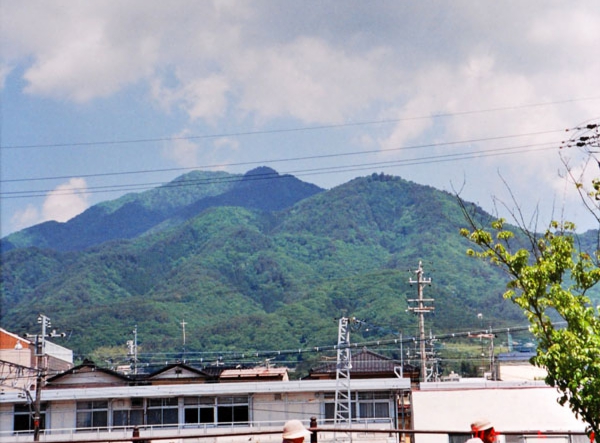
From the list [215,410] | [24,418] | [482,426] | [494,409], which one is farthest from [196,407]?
[482,426]

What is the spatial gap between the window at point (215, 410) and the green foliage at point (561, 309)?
22.3 metres

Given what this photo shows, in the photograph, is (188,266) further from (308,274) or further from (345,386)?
(345,386)

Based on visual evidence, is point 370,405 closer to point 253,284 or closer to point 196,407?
point 196,407

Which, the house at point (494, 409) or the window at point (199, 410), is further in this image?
the window at point (199, 410)

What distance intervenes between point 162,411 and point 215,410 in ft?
7.30

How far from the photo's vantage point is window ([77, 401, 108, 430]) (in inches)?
1230

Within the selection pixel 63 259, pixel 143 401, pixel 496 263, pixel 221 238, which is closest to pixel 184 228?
pixel 221 238

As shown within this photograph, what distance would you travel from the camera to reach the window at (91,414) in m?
31.2

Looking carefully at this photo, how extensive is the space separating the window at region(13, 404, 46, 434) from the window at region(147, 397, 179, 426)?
14.5 feet

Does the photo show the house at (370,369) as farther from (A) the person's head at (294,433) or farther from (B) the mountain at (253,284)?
(A) the person's head at (294,433)

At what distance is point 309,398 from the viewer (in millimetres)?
30750

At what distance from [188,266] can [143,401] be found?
366 feet

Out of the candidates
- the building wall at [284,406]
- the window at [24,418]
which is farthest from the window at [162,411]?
the window at [24,418]

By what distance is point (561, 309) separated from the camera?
930 centimetres
